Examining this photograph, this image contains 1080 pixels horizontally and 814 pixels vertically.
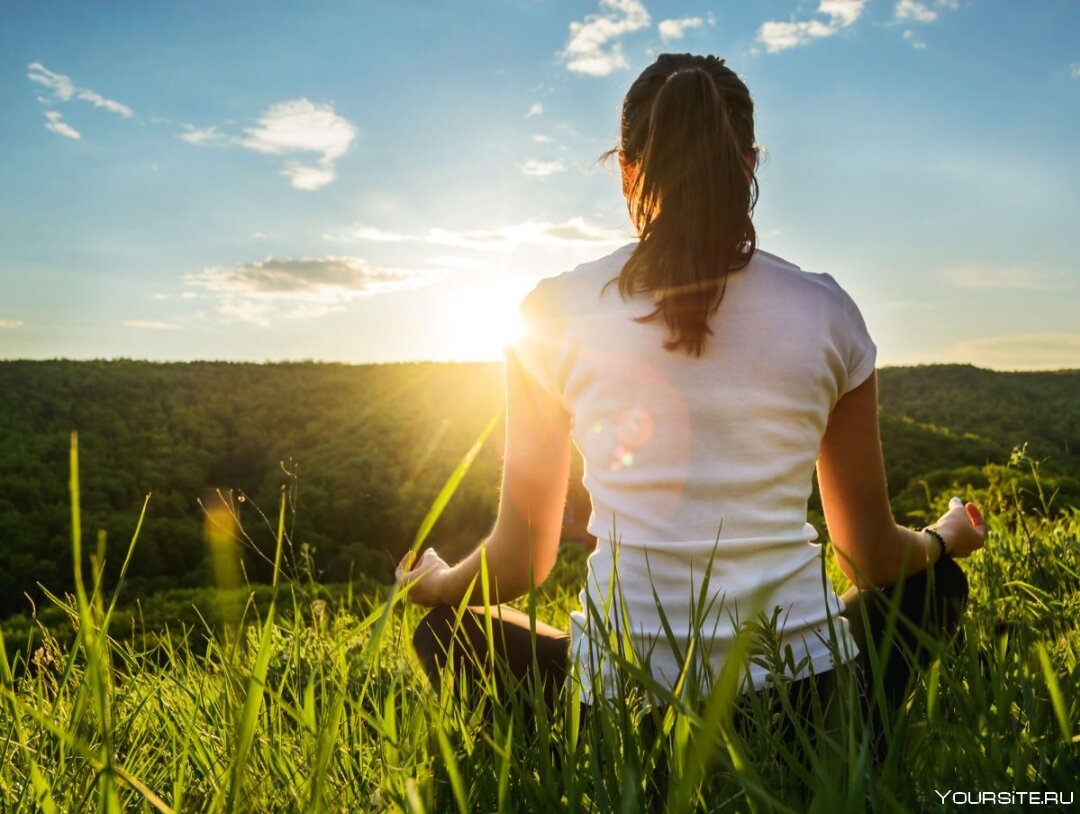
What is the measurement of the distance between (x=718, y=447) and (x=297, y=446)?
1709 cm

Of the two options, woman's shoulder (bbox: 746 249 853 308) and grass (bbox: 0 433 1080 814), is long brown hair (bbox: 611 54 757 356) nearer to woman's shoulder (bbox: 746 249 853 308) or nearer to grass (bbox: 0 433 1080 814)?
woman's shoulder (bbox: 746 249 853 308)

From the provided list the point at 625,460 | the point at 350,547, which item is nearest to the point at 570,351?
the point at 625,460

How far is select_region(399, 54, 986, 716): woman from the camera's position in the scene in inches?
64.2

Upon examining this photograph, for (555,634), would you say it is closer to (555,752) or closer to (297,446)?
(555,752)

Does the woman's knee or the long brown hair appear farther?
the woman's knee

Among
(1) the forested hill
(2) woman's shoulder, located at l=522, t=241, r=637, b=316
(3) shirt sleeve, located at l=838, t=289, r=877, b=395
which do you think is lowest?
(1) the forested hill

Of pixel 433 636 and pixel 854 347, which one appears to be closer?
pixel 854 347

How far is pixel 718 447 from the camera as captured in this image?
1.65m

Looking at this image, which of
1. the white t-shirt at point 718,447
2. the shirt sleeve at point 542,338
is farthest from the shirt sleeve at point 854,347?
the shirt sleeve at point 542,338

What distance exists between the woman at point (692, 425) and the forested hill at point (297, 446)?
25.7 ft

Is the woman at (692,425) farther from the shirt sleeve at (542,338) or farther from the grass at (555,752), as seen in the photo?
the grass at (555,752)

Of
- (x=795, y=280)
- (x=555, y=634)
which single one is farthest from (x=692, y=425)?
(x=555, y=634)

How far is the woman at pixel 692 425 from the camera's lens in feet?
5.35

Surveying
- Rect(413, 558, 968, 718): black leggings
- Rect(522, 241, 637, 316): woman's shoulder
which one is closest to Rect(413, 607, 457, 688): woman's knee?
Rect(413, 558, 968, 718): black leggings
